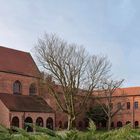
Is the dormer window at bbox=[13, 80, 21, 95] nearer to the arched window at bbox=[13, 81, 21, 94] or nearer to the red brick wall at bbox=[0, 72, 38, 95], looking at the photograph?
the arched window at bbox=[13, 81, 21, 94]

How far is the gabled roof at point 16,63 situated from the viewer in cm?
6050

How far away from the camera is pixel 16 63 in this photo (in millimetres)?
63188

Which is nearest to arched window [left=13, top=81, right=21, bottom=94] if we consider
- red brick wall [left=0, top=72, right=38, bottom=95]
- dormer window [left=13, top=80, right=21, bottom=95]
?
dormer window [left=13, top=80, right=21, bottom=95]

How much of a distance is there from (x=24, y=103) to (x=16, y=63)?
331 inches

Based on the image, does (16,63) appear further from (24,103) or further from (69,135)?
(69,135)

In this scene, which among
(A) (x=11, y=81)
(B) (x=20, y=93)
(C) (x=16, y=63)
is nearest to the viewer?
(A) (x=11, y=81)

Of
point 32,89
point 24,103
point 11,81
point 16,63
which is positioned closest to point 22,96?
point 24,103

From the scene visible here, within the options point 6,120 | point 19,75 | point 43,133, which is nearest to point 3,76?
point 19,75

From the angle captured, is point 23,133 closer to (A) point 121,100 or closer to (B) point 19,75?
(B) point 19,75

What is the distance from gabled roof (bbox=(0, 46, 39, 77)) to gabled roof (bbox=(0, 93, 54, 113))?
399 centimetres

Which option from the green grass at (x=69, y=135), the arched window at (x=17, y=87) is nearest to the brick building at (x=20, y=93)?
the arched window at (x=17, y=87)

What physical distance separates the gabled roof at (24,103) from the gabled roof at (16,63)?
13.1 ft

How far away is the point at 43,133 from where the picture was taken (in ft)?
14.0

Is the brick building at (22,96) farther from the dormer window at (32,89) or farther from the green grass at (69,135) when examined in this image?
the green grass at (69,135)
